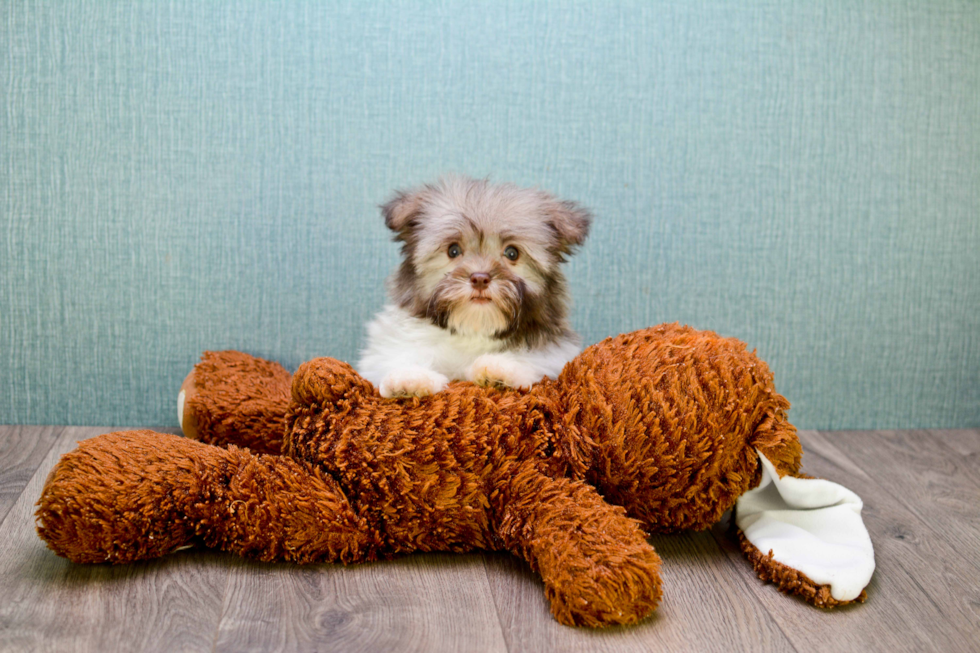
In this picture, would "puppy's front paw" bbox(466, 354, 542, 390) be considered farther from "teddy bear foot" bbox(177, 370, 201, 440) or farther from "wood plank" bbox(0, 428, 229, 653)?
"teddy bear foot" bbox(177, 370, 201, 440)

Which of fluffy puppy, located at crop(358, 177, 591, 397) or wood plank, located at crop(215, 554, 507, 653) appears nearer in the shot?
wood plank, located at crop(215, 554, 507, 653)

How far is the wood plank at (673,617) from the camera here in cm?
123

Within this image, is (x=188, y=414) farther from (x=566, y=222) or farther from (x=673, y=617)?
(x=673, y=617)

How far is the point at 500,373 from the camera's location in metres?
1.54

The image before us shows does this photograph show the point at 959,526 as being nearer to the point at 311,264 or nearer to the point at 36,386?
the point at 311,264

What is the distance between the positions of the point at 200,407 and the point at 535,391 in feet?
2.78

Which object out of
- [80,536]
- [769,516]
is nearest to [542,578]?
[769,516]

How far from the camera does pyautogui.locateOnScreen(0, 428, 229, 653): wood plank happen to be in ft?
3.93

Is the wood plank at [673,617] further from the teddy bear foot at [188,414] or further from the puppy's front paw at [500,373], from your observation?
the teddy bear foot at [188,414]

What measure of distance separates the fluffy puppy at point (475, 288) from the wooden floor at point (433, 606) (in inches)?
13.9

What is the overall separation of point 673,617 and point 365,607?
493 mm

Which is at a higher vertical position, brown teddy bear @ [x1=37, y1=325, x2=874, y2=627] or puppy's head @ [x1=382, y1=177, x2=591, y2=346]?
puppy's head @ [x1=382, y1=177, x2=591, y2=346]

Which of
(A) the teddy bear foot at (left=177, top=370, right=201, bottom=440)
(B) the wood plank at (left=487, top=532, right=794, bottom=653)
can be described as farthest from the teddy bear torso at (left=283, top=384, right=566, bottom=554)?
(A) the teddy bear foot at (left=177, top=370, right=201, bottom=440)

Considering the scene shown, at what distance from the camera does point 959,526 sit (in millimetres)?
1736
